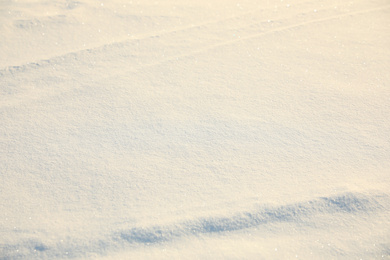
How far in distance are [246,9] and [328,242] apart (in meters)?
1.94

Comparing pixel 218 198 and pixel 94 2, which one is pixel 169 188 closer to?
pixel 218 198

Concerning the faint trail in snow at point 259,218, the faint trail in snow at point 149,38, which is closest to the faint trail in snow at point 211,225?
the faint trail in snow at point 259,218

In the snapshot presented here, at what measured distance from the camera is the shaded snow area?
1.55m

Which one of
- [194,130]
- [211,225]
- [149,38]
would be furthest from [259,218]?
[149,38]

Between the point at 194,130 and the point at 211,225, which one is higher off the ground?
the point at 194,130

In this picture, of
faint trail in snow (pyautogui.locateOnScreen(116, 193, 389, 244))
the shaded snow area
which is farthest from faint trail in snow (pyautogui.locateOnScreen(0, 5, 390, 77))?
faint trail in snow (pyautogui.locateOnScreen(116, 193, 389, 244))

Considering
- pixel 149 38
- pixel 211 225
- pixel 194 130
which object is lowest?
pixel 211 225

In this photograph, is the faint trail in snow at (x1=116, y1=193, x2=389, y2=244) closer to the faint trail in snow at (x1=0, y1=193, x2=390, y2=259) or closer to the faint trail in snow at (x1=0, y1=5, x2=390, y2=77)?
the faint trail in snow at (x1=0, y1=193, x2=390, y2=259)

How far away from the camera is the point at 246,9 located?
2859 millimetres

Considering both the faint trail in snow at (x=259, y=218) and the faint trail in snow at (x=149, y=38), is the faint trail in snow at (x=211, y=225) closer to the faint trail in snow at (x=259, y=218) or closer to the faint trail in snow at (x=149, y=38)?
the faint trail in snow at (x=259, y=218)

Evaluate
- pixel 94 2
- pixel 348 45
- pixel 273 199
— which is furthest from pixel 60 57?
pixel 348 45

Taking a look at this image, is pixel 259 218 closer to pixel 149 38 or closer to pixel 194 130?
pixel 194 130

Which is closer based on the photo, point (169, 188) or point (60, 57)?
point (169, 188)

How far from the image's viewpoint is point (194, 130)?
197cm
